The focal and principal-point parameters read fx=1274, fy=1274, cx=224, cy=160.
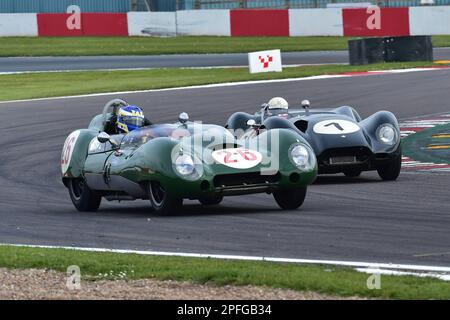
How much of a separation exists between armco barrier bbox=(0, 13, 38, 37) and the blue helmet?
29.3 meters

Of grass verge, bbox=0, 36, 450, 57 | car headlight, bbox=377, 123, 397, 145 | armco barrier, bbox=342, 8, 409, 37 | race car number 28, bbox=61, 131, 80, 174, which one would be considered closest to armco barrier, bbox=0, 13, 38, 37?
grass verge, bbox=0, 36, 450, 57

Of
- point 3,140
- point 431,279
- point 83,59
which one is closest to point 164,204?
point 431,279

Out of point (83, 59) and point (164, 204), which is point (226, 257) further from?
point (83, 59)

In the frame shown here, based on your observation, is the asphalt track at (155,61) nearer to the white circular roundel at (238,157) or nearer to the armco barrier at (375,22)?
→ the armco barrier at (375,22)

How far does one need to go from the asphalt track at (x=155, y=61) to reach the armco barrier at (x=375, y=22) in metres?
2.61

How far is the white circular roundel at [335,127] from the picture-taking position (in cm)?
1541

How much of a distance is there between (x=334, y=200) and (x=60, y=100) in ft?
48.7

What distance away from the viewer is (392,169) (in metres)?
15.5

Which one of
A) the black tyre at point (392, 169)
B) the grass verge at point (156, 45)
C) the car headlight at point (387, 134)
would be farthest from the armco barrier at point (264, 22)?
the black tyre at point (392, 169)

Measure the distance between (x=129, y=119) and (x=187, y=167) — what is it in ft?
7.45

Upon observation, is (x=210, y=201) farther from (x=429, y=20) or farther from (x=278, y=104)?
(x=429, y=20)

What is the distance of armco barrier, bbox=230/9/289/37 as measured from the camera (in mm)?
41844

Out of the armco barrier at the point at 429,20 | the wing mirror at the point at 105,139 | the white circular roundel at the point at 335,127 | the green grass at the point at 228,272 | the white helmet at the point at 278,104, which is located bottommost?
A: the green grass at the point at 228,272

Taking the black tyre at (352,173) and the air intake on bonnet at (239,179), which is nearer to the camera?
A: the air intake on bonnet at (239,179)
